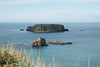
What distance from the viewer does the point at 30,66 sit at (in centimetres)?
462

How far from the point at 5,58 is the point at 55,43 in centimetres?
5851

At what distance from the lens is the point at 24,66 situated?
464cm

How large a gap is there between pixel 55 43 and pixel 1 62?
58658 millimetres

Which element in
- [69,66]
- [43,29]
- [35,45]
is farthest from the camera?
[43,29]

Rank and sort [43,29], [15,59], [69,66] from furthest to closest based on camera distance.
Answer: [43,29] → [69,66] → [15,59]

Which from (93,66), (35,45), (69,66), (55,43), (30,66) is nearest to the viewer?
(30,66)

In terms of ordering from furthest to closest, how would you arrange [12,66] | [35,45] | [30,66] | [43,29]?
[43,29] → [35,45] → [30,66] → [12,66]

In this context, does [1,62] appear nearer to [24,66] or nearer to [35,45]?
[24,66]

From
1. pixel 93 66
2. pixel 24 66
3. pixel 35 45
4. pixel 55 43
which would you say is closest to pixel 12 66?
pixel 24 66

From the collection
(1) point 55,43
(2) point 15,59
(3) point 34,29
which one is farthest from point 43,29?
(2) point 15,59

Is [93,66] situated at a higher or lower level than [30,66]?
lower

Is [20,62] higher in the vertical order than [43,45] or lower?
higher

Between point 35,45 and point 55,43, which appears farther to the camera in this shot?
point 55,43

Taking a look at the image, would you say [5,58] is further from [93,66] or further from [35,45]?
[35,45]
